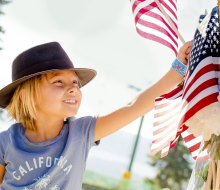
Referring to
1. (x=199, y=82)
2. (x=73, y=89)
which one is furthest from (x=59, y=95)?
(x=199, y=82)

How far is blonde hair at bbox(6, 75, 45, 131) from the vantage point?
294cm

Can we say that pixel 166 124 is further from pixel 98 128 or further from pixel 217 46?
pixel 98 128

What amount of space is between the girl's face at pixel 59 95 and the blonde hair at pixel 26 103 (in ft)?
0.12

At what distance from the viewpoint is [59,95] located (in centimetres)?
278

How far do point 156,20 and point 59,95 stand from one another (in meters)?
0.70

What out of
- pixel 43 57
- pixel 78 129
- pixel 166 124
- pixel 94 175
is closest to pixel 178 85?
pixel 166 124

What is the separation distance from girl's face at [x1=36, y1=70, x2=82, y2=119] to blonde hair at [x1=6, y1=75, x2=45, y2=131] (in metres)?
0.04

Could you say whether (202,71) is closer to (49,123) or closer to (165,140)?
(165,140)

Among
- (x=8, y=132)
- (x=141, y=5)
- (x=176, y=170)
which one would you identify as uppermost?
(x=141, y=5)

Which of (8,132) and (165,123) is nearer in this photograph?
(165,123)

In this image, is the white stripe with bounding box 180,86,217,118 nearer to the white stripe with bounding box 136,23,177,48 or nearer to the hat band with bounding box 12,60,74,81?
the white stripe with bounding box 136,23,177,48

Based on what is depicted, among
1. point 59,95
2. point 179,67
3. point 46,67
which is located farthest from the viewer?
point 46,67

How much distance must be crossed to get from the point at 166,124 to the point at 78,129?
35.8 inches

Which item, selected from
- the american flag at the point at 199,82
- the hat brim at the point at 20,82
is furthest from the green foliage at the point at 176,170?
the american flag at the point at 199,82
